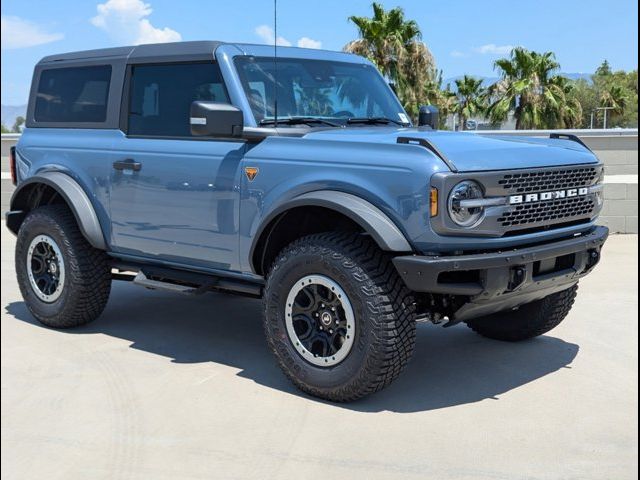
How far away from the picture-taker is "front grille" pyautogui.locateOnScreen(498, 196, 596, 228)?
14.8 feet

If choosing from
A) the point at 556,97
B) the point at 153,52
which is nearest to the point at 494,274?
the point at 153,52

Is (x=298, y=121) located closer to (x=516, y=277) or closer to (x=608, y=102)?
(x=516, y=277)

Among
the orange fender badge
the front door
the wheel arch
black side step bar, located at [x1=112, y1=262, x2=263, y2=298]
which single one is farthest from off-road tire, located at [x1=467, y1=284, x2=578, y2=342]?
the orange fender badge

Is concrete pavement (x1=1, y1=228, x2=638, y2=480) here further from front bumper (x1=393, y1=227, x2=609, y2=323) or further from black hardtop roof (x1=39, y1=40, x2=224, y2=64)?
black hardtop roof (x1=39, y1=40, x2=224, y2=64)

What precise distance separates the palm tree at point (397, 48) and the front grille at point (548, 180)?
86.4 feet

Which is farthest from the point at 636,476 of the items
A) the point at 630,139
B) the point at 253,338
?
the point at 630,139

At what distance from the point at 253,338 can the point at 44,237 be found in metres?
1.71

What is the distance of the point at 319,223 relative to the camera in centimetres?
507

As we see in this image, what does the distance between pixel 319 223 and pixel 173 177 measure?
104 cm

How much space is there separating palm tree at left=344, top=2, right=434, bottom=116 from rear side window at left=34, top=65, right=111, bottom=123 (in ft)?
81.7

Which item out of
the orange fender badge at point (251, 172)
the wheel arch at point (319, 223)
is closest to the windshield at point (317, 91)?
the orange fender badge at point (251, 172)

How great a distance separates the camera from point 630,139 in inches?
438

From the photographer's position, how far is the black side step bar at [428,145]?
4254 millimetres

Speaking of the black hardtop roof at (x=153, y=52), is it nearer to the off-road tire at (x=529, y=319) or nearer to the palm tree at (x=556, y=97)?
the off-road tire at (x=529, y=319)
